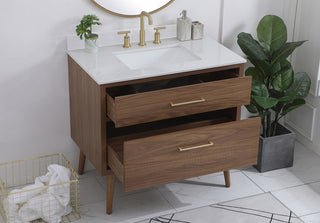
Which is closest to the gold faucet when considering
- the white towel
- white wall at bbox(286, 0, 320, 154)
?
the white towel

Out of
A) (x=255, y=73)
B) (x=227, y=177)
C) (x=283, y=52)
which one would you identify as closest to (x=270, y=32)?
(x=283, y=52)

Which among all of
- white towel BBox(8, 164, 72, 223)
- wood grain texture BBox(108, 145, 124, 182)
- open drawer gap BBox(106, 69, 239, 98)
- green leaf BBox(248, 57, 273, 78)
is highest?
green leaf BBox(248, 57, 273, 78)

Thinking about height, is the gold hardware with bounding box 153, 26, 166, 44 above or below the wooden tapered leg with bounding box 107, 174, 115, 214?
above

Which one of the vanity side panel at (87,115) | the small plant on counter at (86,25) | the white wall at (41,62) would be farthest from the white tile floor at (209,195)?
the small plant on counter at (86,25)

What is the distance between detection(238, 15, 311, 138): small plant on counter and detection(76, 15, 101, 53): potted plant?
0.77 metres

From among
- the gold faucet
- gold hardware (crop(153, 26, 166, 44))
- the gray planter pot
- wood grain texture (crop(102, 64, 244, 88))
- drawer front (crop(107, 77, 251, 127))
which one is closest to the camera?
drawer front (crop(107, 77, 251, 127))

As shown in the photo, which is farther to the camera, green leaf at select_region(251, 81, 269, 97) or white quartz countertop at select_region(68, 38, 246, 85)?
green leaf at select_region(251, 81, 269, 97)

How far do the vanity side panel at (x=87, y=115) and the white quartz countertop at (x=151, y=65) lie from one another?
0.04 m

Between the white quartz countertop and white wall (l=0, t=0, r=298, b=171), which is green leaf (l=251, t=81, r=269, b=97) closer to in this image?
the white quartz countertop

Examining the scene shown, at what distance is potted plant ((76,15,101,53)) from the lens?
8.61 feet

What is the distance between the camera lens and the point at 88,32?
104 inches

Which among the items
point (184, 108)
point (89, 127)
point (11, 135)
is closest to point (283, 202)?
point (184, 108)

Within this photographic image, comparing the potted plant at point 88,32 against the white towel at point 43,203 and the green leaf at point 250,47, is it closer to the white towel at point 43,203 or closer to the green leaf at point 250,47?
the white towel at point 43,203

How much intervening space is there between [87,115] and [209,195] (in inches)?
30.0
